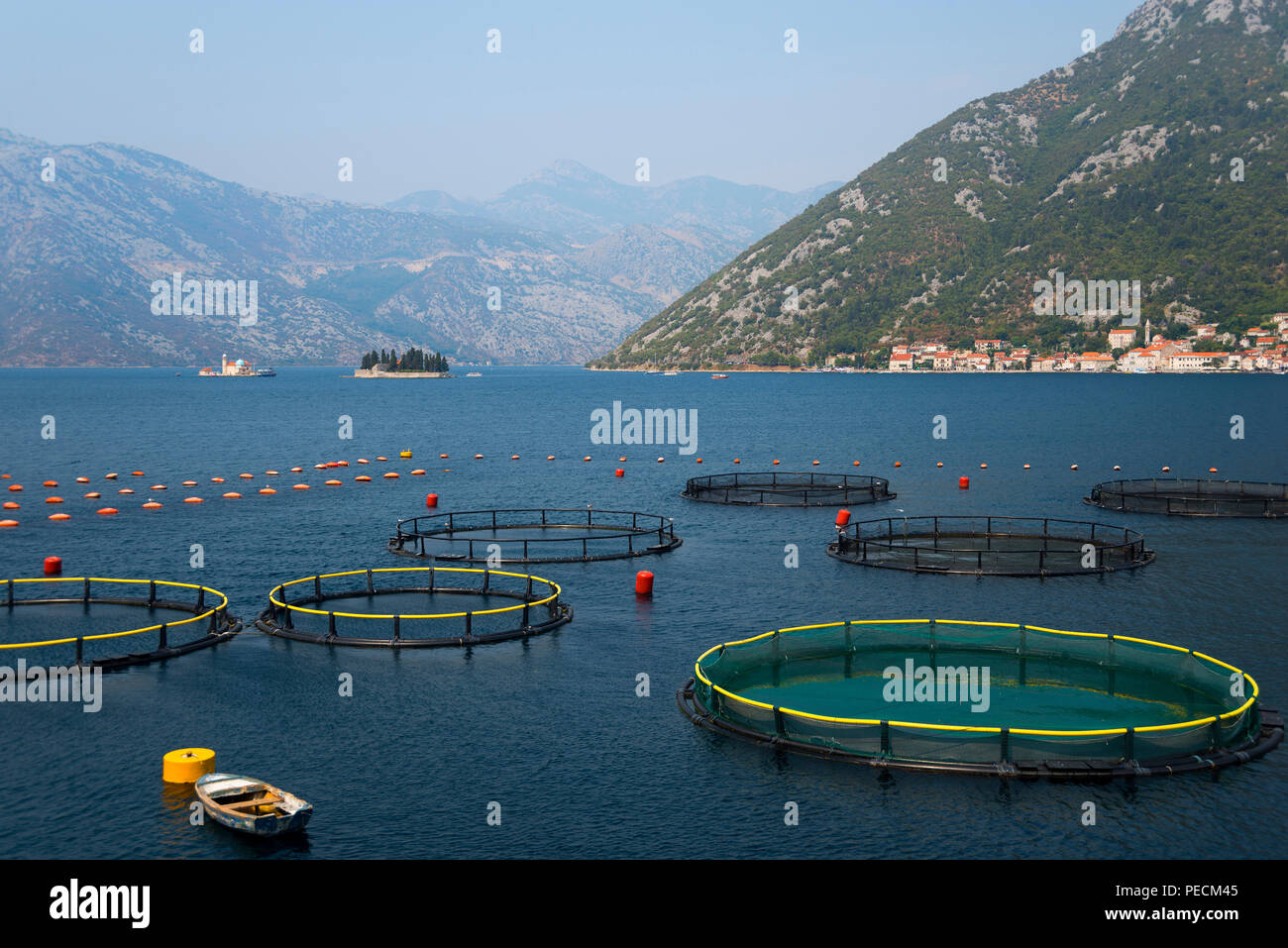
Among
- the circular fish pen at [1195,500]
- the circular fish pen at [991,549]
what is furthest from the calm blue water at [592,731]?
the circular fish pen at [1195,500]

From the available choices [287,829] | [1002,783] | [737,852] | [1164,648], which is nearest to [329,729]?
[287,829]

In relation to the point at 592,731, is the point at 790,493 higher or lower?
higher

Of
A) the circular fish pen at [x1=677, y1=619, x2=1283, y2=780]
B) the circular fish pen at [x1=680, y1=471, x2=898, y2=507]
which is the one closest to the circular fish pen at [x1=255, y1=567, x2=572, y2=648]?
the circular fish pen at [x1=677, y1=619, x2=1283, y2=780]

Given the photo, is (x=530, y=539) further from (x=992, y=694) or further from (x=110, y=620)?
(x=992, y=694)

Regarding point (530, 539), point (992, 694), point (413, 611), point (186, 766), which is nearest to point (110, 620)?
point (413, 611)

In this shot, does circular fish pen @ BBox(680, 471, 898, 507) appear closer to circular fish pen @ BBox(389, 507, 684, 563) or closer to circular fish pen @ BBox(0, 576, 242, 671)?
circular fish pen @ BBox(389, 507, 684, 563)
